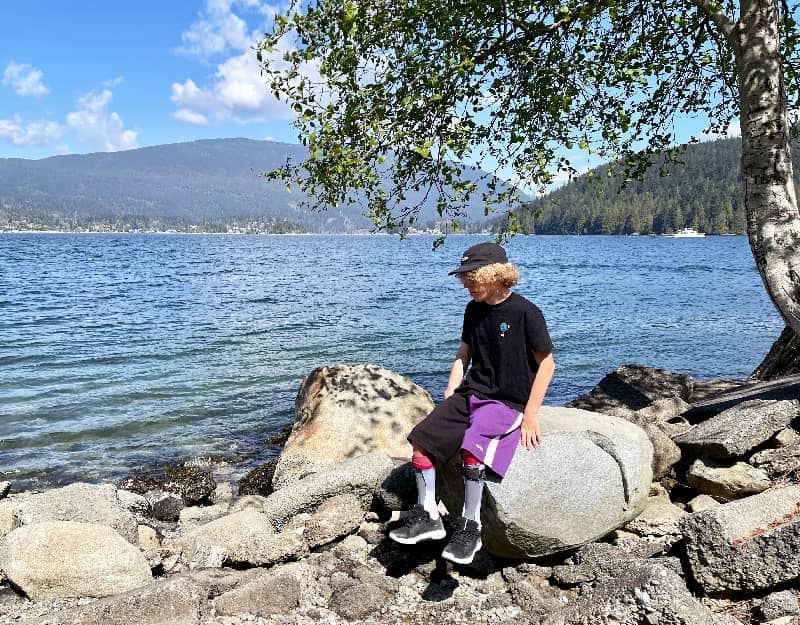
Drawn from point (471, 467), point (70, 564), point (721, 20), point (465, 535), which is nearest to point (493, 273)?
point (471, 467)

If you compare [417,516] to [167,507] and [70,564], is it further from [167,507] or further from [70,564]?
[167,507]

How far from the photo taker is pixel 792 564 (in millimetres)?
4891

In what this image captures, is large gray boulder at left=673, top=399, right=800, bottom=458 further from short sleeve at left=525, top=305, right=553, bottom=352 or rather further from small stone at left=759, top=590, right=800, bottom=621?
short sleeve at left=525, top=305, right=553, bottom=352

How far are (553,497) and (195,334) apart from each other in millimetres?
23603

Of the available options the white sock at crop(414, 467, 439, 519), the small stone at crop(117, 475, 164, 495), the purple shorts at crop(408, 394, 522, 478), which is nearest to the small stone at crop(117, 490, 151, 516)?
the small stone at crop(117, 475, 164, 495)

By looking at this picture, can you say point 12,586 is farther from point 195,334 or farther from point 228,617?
point 195,334

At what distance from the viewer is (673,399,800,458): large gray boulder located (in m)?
6.84

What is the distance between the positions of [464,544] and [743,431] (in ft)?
11.9

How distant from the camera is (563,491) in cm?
585

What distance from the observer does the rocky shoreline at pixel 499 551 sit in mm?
5004

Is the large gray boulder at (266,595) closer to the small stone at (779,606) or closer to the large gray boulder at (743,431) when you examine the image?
the small stone at (779,606)

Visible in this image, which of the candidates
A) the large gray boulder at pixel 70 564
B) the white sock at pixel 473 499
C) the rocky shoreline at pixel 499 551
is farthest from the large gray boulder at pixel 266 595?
the white sock at pixel 473 499

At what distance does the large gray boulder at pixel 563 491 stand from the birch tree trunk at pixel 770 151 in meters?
2.84

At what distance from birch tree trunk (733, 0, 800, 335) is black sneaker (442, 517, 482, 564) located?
4708 millimetres
